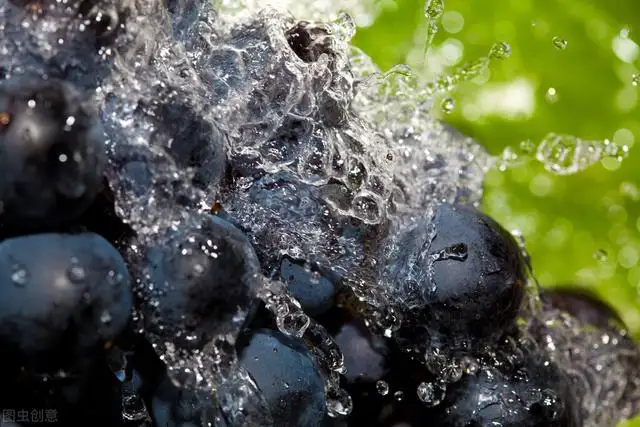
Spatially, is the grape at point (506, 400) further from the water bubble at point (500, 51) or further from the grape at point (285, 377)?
the water bubble at point (500, 51)

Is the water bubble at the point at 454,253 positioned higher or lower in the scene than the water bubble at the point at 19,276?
lower

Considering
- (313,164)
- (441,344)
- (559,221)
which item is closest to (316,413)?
(441,344)

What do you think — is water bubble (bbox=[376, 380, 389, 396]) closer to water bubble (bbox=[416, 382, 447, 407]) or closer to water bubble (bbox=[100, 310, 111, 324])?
water bubble (bbox=[416, 382, 447, 407])

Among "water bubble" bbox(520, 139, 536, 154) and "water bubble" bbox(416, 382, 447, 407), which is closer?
"water bubble" bbox(416, 382, 447, 407)

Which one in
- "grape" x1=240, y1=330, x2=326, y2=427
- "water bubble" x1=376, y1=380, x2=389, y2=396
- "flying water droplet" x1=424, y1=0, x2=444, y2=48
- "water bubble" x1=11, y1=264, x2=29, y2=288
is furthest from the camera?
"flying water droplet" x1=424, y1=0, x2=444, y2=48

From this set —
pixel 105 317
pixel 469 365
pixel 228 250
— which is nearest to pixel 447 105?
pixel 469 365

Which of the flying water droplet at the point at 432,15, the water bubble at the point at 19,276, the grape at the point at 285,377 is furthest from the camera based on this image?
the flying water droplet at the point at 432,15

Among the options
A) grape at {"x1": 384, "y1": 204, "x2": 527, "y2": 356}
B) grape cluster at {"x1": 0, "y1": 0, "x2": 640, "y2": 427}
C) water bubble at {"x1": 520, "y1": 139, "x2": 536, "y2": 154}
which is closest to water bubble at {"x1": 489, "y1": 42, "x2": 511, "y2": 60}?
water bubble at {"x1": 520, "y1": 139, "x2": 536, "y2": 154}

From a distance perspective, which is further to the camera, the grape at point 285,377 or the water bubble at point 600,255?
the water bubble at point 600,255

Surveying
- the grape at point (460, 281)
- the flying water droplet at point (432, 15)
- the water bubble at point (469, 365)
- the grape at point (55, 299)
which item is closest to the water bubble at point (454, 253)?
the grape at point (460, 281)
